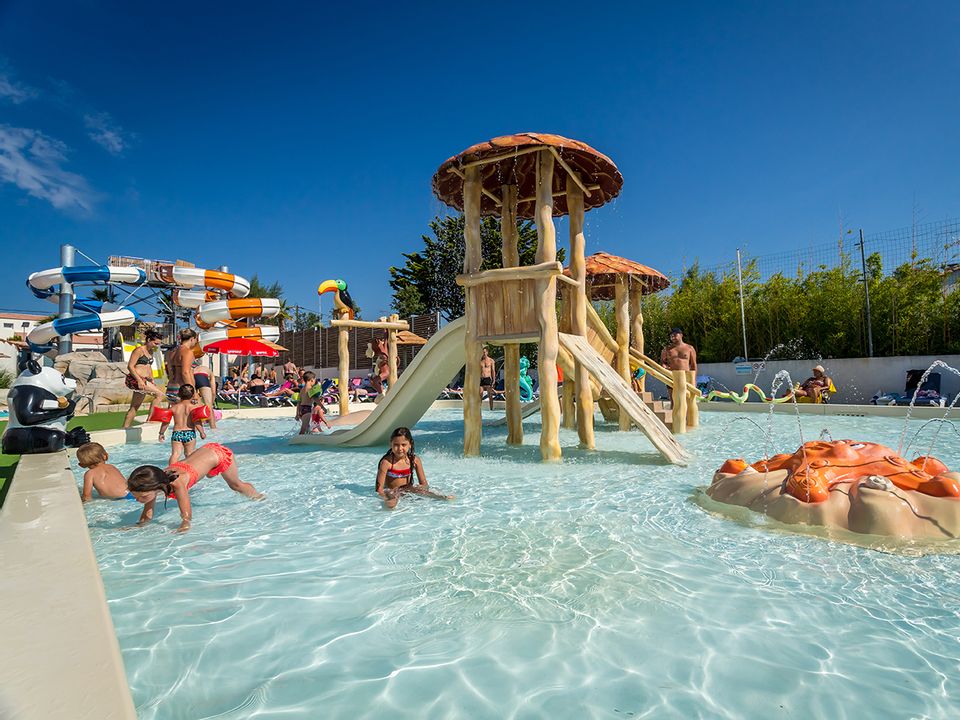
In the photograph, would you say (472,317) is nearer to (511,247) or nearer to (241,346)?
Answer: (511,247)

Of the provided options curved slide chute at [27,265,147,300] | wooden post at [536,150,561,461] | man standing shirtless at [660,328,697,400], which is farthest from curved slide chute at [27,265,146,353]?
man standing shirtless at [660,328,697,400]

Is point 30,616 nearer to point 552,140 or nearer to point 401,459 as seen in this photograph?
point 401,459

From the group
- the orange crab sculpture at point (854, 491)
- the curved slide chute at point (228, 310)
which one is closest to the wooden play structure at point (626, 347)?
the orange crab sculpture at point (854, 491)

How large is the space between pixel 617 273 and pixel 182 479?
839 centimetres

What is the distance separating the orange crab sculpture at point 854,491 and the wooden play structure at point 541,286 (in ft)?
6.77

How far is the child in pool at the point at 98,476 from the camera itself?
500 cm

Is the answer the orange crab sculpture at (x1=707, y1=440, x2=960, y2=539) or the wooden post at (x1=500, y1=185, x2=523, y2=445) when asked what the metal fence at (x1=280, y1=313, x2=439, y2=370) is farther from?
the orange crab sculpture at (x1=707, y1=440, x2=960, y2=539)

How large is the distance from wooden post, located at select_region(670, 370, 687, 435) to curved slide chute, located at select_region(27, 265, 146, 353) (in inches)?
513

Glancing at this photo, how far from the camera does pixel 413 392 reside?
880 cm

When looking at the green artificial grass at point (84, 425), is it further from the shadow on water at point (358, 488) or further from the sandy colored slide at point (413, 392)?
the sandy colored slide at point (413, 392)

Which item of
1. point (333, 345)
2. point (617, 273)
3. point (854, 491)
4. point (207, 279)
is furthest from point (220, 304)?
point (854, 491)

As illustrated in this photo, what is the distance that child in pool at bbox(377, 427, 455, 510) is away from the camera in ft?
17.6

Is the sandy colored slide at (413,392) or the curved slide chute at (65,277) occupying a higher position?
the curved slide chute at (65,277)

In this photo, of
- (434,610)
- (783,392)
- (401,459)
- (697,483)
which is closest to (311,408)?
(401,459)
